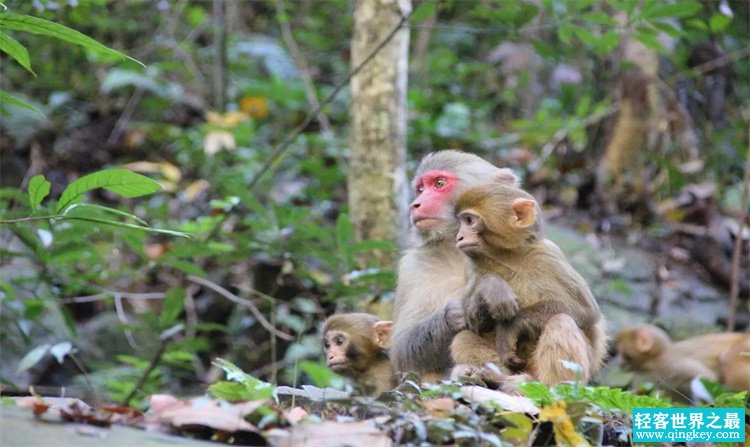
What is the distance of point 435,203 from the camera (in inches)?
215

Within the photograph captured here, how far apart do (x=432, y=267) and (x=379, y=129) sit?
176cm

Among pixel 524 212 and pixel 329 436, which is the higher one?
pixel 524 212

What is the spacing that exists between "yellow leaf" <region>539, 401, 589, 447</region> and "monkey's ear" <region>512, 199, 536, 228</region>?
63.3 inches

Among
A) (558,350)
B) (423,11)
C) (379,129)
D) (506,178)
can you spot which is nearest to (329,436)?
(558,350)

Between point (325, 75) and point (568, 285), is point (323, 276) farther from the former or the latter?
point (325, 75)

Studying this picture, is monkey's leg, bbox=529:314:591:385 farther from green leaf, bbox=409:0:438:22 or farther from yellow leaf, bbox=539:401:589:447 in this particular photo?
green leaf, bbox=409:0:438:22

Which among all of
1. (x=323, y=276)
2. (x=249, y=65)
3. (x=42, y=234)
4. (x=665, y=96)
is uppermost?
(x=249, y=65)

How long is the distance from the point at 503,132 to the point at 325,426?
10533 millimetres

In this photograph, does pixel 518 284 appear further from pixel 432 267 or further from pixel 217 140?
pixel 217 140

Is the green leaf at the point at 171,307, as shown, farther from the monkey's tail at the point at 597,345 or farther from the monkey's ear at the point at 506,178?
the monkey's tail at the point at 597,345

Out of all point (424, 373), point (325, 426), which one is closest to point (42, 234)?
point (424, 373)

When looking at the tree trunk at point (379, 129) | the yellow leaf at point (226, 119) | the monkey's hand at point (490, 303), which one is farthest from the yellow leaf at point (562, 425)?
the yellow leaf at point (226, 119)

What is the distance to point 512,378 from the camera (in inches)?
172

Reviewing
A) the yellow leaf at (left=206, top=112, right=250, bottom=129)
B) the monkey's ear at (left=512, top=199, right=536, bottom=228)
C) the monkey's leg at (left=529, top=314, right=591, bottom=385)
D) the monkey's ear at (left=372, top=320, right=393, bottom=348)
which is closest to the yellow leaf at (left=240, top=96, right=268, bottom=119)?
the yellow leaf at (left=206, top=112, right=250, bottom=129)
